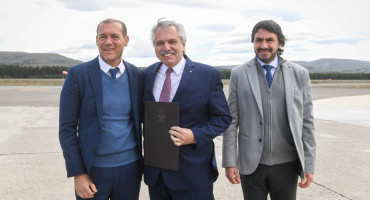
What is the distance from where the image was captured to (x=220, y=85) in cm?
238

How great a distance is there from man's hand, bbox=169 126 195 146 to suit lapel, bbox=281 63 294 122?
0.81 metres

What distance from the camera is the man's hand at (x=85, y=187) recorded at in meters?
2.23

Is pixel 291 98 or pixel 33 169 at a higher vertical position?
pixel 291 98

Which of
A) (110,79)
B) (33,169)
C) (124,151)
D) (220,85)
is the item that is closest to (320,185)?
(220,85)

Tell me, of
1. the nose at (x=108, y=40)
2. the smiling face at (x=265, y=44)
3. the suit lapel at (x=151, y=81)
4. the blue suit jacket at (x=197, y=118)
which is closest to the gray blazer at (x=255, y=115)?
the smiling face at (x=265, y=44)

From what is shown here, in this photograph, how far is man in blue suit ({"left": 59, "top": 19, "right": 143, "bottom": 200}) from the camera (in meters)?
2.19

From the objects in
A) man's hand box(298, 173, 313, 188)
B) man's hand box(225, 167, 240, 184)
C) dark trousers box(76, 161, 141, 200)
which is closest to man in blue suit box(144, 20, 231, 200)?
dark trousers box(76, 161, 141, 200)

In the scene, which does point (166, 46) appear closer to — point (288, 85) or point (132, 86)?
point (132, 86)

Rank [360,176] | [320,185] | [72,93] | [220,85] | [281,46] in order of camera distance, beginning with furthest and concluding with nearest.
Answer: [360,176] < [320,185] < [281,46] < [220,85] < [72,93]

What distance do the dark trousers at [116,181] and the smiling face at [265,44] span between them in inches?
50.7

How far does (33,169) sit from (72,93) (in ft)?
10.5

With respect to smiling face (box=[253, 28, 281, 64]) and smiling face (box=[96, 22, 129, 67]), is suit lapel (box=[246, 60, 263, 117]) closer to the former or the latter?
smiling face (box=[253, 28, 281, 64])

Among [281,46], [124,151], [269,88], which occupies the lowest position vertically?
[124,151]

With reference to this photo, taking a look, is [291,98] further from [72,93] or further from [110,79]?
[72,93]
